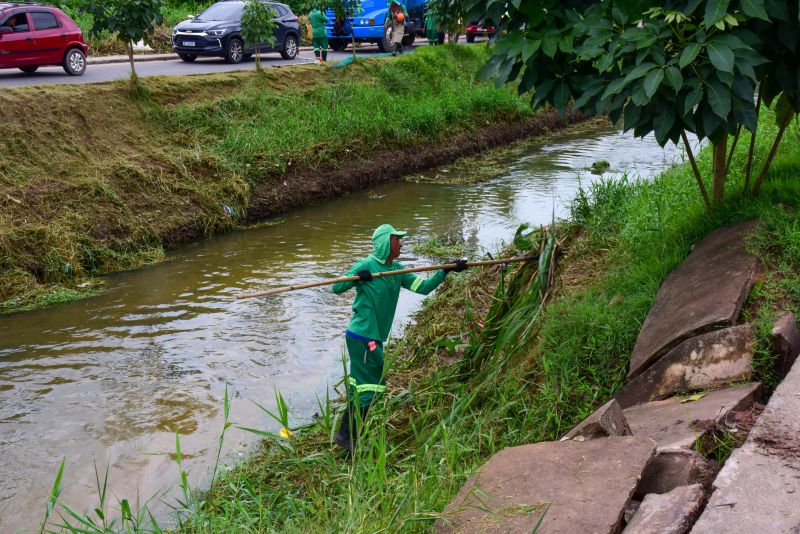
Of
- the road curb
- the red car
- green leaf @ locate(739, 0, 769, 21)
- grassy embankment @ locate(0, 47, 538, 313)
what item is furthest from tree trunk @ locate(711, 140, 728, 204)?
the road curb

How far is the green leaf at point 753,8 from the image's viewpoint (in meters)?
4.57

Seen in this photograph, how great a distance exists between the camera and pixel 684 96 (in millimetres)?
4969

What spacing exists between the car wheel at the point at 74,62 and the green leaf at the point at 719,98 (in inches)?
583

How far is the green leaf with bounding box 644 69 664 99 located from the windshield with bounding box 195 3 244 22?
16.6 meters

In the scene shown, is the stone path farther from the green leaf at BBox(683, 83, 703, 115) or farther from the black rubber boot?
the black rubber boot

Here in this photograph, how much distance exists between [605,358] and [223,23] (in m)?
16.6

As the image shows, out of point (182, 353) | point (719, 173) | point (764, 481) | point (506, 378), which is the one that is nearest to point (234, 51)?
point (182, 353)

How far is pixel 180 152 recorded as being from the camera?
13109 mm

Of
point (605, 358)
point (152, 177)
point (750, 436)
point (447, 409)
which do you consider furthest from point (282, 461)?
point (152, 177)

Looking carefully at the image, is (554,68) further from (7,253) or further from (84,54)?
(84,54)

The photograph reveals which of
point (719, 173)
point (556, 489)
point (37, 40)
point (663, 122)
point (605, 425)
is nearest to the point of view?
point (556, 489)

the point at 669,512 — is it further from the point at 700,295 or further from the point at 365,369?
the point at 365,369

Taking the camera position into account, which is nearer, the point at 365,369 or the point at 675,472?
the point at 675,472

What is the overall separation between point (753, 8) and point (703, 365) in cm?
200
